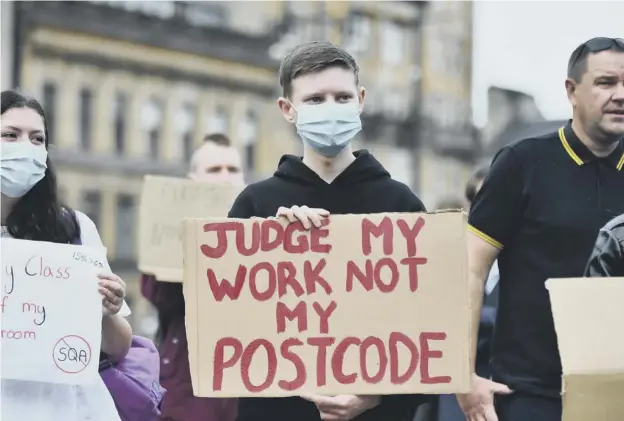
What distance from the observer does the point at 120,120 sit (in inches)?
1667

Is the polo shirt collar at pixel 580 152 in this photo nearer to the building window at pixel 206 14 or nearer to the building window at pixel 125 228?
the building window at pixel 125 228

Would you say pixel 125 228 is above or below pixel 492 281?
below

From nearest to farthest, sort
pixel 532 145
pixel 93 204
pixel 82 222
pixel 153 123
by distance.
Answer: pixel 82 222 < pixel 532 145 < pixel 93 204 < pixel 153 123

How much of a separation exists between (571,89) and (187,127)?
133 ft

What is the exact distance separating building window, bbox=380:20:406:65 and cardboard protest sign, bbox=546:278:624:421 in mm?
51676

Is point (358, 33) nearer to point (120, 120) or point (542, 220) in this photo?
point (120, 120)

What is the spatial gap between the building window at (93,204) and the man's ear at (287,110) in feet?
125

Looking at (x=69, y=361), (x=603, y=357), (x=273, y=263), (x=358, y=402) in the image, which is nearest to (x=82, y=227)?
(x=69, y=361)

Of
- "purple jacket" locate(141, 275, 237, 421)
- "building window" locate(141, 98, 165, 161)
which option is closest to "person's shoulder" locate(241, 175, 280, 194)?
"purple jacket" locate(141, 275, 237, 421)

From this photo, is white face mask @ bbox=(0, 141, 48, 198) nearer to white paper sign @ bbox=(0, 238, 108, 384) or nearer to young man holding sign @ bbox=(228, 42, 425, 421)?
white paper sign @ bbox=(0, 238, 108, 384)

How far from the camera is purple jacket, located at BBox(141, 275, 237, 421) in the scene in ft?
18.6

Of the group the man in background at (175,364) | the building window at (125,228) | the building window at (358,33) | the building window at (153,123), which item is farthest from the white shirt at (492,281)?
the building window at (358,33)

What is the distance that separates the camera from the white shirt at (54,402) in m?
3.80

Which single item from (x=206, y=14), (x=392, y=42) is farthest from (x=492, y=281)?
(x=392, y=42)
